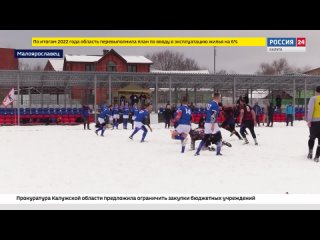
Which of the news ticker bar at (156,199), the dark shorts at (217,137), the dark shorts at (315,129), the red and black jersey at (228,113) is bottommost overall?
the news ticker bar at (156,199)

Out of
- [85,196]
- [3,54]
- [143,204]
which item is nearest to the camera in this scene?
[143,204]

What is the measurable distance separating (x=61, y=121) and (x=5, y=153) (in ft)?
67.4

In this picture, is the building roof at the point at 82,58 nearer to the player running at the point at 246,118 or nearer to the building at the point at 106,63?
the building at the point at 106,63

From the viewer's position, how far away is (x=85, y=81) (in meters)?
38.6

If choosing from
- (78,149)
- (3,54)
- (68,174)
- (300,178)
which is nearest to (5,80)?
(3,54)

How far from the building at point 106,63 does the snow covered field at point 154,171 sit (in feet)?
144

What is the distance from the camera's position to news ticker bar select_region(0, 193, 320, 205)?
618 cm

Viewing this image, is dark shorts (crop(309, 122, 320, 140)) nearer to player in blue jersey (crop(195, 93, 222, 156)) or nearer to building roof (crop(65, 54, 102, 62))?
player in blue jersey (crop(195, 93, 222, 156))

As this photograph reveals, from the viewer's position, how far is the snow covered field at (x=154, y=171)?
299 inches

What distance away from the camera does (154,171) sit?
30.9 feet

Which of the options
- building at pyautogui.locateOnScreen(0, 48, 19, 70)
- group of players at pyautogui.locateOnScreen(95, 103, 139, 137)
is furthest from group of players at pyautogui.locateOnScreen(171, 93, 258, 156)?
building at pyautogui.locateOnScreen(0, 48, 19, 70)

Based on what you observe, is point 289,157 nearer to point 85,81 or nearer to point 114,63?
point 85,81

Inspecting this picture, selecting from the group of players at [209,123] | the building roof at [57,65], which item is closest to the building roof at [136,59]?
the building roof at [57,65]

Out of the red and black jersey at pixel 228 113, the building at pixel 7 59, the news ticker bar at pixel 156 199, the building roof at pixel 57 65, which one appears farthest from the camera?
the building roof at pixel 57 65
